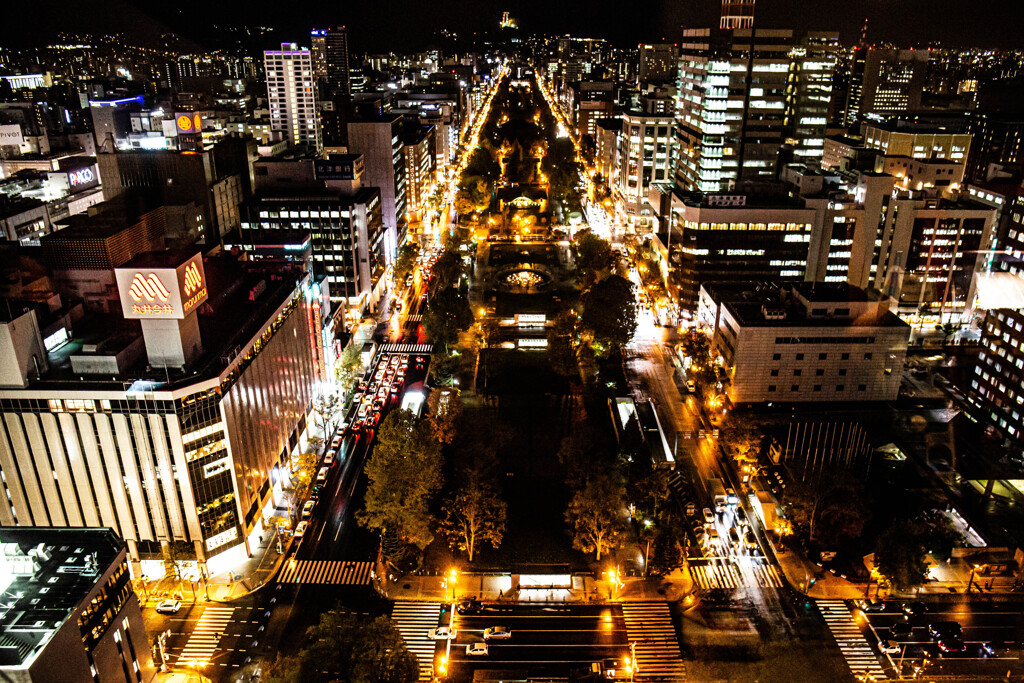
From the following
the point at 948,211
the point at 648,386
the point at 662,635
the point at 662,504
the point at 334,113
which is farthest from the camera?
the point at 334,113

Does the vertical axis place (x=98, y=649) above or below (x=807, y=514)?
above

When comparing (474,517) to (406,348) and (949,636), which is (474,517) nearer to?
(949,636)

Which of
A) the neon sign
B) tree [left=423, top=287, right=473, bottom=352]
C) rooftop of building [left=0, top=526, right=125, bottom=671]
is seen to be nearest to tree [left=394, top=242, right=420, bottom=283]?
tree [left=423, top=287, right=473, bottom=352]

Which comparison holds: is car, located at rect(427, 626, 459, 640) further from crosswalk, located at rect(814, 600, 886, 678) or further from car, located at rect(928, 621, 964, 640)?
car, located at rect(928, 621, 964, 640)

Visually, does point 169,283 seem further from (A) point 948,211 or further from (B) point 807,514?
(A) point 948,211

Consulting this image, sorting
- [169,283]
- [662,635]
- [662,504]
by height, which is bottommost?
[662,635]

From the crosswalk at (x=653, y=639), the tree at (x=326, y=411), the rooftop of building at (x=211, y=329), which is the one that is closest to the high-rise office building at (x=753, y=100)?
the tree at (x=326, y=411)

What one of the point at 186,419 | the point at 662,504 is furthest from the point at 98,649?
the point at 662,504
